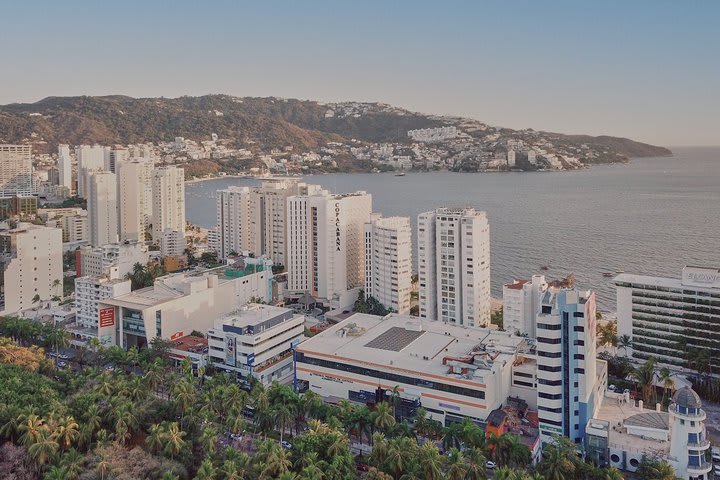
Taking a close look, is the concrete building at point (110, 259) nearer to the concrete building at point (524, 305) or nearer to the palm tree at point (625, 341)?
the concrete building at point (524, 305)

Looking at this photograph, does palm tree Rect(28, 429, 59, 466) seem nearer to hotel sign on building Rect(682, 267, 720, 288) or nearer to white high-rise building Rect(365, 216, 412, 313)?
white high-rise building Rect(365, 216, 412, 313)

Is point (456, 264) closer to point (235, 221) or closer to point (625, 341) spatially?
point (625, 341)

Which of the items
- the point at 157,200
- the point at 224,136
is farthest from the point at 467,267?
the point at 224,136

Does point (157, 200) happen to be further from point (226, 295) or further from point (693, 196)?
point (693, 196)

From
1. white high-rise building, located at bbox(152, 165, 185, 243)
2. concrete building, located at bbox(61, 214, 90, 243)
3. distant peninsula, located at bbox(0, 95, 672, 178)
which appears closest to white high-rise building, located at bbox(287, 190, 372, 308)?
white high-rise building, located at bbox(152, 165, 185, 243)

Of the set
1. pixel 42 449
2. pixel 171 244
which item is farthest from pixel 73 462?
pixel 171 244

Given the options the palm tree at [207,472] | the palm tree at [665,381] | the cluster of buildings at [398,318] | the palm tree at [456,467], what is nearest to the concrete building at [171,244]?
the cluster of buildings at [398,318]

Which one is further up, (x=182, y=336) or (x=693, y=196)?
(x=693, y=196)
